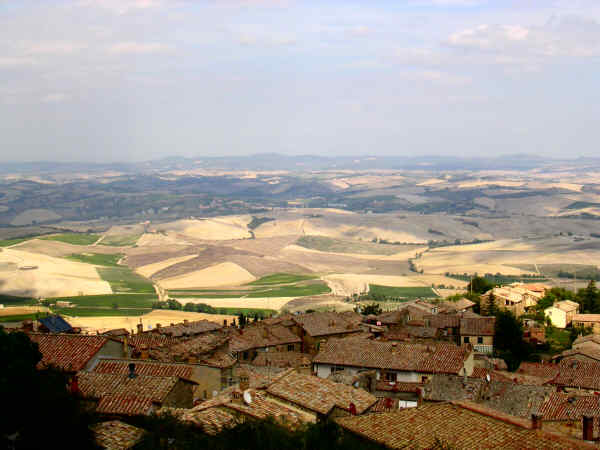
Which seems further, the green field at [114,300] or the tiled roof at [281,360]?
the green field at [114,300]

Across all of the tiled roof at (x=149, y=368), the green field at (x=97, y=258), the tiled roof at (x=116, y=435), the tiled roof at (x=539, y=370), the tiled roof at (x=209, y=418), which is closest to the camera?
the tiled roof at (x=116, y=435)

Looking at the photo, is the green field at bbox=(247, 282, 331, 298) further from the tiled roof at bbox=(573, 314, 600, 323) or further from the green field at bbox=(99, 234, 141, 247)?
the green field at bbox=(99, 234, 141, 247)

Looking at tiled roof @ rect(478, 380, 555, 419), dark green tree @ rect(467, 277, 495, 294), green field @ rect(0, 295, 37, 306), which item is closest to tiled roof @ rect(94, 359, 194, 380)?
tiled roof @ rect(478, 380, 555, 419)

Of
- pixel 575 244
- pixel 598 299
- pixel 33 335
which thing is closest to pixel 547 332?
pixel 598 299

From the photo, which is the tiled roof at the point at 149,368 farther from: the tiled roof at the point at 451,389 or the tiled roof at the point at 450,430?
the tiled roof at the point at 451,389

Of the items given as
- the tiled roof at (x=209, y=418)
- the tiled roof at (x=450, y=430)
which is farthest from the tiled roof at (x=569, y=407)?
the tiled roof at (x=209, y=418)

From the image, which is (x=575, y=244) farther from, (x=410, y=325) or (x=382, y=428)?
(x=382, y=428)
